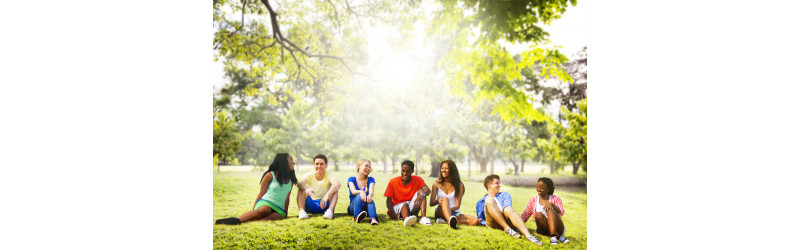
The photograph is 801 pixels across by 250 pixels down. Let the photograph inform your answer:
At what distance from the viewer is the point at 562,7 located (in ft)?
14.3

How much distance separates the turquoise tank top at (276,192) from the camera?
455 centimetres

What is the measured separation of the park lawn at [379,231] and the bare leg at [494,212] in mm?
97

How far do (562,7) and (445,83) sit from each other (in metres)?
1.53

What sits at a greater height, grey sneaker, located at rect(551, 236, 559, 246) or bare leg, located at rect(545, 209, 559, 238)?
bare leg, located at rect(545, 209, 559, 238)

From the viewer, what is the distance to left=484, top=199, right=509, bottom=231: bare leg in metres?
4.29

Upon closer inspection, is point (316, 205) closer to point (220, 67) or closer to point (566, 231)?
point (220, 67)

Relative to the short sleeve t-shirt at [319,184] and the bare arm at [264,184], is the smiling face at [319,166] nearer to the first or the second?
the short sleeve t-shirt at [319,184]

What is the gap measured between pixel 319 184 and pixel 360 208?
22.1 inches

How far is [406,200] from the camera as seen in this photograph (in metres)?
4.41

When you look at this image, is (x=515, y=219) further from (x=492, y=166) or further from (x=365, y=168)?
(x=365, y=168)

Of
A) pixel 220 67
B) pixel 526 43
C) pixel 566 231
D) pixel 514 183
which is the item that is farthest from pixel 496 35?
pixel 220 67

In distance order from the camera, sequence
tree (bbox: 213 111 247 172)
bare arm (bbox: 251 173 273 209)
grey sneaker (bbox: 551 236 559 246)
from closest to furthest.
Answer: grey sneaker (bbox: 551 236 559 246)
bare arm (bbox: 251 173 273 209)
tree (bbox: 213 111 247 172)

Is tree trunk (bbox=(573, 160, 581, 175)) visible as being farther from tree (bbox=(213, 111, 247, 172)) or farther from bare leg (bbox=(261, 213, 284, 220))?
tree (bbox=(213, 111, 247, 172))

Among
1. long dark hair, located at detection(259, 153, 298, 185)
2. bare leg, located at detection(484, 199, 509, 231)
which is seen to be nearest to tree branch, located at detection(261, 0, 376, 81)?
long dark hair, located at detection(259, 153, 298, 185)
